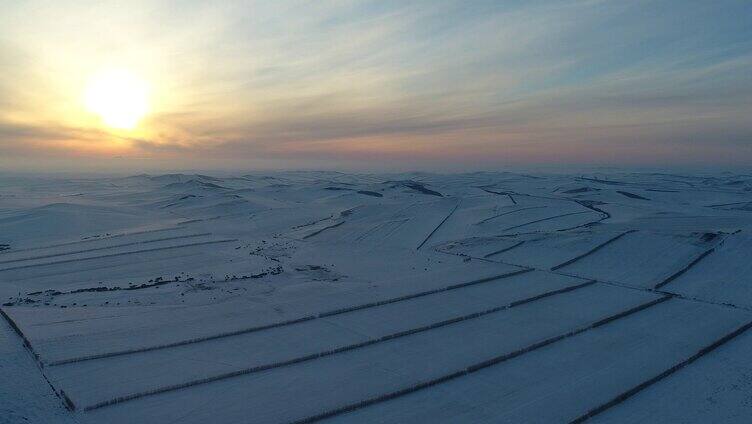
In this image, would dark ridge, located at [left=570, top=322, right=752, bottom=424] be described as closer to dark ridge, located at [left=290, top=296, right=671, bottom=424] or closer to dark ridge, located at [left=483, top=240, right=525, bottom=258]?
dark ridge, located at [left=290, top=296, right=671, bottom=424]

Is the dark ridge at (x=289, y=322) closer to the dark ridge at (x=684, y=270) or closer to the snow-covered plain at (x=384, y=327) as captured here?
the snow-covered plain at (x=384, y=327)

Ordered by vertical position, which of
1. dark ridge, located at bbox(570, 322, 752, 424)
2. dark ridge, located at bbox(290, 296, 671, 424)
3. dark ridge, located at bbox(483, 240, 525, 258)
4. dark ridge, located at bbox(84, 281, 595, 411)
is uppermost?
dark ridge, located at bbox(483, 240, 525, 258)

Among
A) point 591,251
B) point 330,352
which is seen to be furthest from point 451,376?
point 591,251

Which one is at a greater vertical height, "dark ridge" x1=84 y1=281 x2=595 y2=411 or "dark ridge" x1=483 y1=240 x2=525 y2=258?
"dark ridge" x1=483 y1=240 x2=525 y2=258

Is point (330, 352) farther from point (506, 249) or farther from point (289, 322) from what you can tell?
point (506, 249)

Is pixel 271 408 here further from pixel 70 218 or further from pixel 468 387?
pixel 70 218

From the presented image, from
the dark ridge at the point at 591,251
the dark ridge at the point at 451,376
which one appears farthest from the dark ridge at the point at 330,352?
the dark ridge at the point at 591,251

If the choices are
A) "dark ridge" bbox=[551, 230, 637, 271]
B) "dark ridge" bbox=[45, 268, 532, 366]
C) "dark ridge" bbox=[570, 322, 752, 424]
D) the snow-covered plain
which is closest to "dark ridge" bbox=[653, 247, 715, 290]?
the snow-covered plain

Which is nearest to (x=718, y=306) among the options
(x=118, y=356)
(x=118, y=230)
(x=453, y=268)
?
(x=453, y=268)
